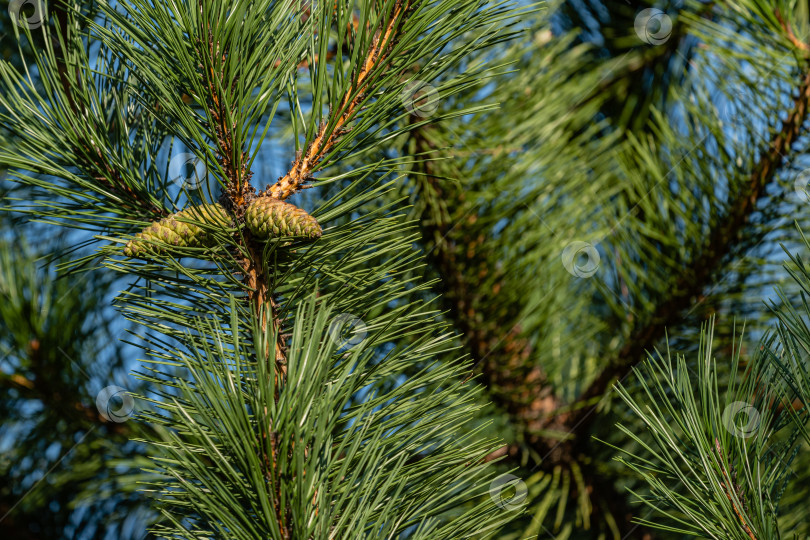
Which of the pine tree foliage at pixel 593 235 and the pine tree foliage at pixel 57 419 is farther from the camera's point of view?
the pine tree foliage at pixel 57 419

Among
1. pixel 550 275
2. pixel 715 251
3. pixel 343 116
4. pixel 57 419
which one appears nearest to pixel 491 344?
pixel 550 275

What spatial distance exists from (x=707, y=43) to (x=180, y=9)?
0.62 m

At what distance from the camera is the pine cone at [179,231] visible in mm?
401

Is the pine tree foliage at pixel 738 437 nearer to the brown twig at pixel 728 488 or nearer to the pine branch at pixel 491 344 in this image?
the brown twig at pixel 728 488

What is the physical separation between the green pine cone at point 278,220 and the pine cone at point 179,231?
0.03 m

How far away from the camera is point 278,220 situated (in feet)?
1.26

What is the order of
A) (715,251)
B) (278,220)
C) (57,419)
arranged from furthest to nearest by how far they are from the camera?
(57,419) < (715,251) < (278,220)

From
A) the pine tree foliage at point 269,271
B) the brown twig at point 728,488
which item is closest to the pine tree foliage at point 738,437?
the brown twig at point 728,488

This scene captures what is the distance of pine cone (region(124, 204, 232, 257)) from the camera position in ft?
1.31

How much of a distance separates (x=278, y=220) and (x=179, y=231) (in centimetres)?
7

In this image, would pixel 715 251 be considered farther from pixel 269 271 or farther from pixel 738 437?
pixel 269 271

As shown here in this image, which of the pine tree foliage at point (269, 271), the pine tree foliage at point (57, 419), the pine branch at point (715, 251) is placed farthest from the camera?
the pine tree foliage at point (57, 419)

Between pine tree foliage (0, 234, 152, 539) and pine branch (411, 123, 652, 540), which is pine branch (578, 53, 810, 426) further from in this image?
pine tree foliage (0, 234, 152, 539)

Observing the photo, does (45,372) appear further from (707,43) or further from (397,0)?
(707,43)
